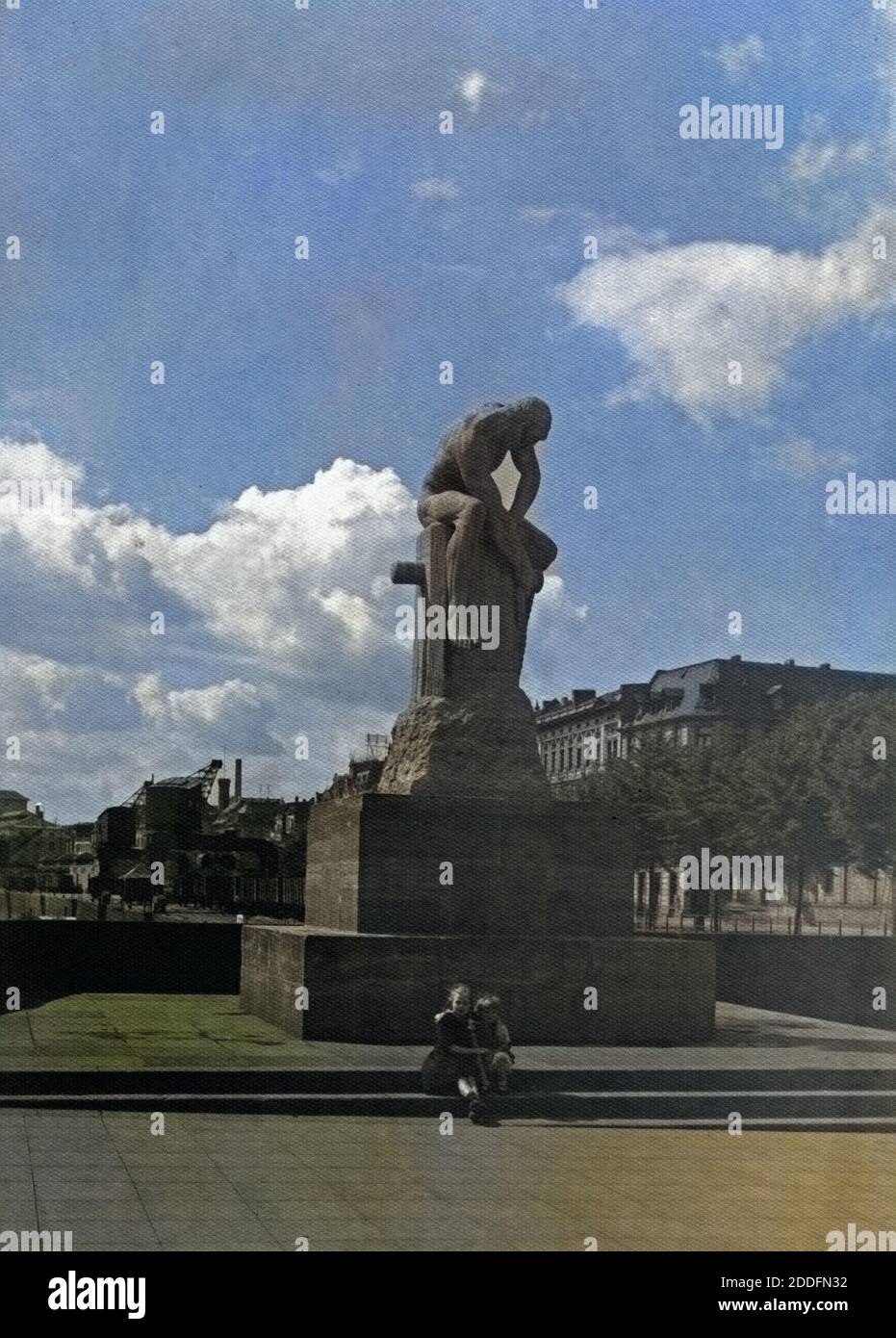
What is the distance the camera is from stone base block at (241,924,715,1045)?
16.4 m

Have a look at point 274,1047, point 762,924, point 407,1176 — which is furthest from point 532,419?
point 762,924

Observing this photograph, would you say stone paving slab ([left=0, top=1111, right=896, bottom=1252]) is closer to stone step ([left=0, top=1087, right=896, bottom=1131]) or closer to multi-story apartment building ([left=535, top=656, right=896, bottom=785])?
stone step ([left=0, top=1087, right=896, bottom=1131])

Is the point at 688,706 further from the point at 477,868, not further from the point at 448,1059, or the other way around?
the point at 448,1059

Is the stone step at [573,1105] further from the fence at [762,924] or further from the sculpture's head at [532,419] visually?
the fence at [762,924]

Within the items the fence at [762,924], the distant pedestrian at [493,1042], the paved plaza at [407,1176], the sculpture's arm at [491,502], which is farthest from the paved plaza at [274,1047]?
the fence at [762,924]

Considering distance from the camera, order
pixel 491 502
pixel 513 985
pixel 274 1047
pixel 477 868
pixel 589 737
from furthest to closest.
Result: pixel 589 737
pixel 491 502
pixel 477 868
pixel 513 985
pixel 274 1047

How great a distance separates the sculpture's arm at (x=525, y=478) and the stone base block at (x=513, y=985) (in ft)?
15.8

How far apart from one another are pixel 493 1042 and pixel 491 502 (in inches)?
268

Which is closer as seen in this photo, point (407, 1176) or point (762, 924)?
point (407, 1176)

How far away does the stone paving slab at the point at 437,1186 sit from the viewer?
369 inches

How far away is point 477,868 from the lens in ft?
57.0

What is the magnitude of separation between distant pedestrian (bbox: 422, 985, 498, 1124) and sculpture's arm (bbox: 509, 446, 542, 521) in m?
6.70

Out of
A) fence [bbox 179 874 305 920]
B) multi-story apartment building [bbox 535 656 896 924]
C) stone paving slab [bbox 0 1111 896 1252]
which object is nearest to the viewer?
stone paving slab [bbox 0 1111 896 1252]

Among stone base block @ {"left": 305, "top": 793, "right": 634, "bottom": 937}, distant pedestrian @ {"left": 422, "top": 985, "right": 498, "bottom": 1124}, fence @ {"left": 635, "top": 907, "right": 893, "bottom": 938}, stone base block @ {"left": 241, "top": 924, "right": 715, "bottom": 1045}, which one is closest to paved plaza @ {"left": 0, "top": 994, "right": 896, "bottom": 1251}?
distant pedestrian @ {"left": 422, "top": 985, "right": 498, "bottom": 1124}
